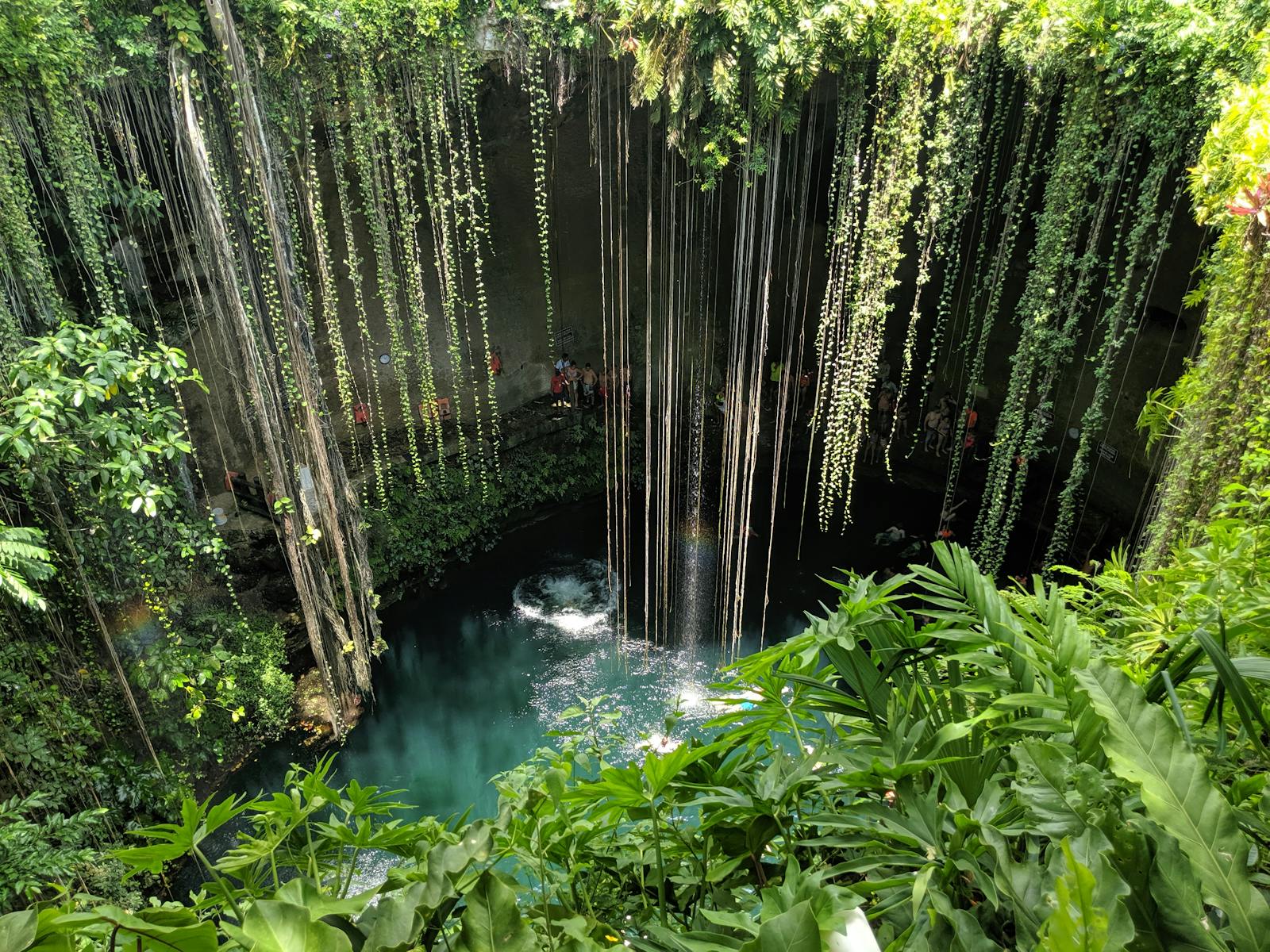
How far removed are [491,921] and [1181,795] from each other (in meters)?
0.61

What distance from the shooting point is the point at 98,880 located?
3.26 meters

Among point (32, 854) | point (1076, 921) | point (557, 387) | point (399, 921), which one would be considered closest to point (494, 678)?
point (32, 854)

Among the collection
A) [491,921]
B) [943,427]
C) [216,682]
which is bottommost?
[216,682]

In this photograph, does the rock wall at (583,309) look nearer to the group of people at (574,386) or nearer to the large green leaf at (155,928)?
the group of people at (574,386)

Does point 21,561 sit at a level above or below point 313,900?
below

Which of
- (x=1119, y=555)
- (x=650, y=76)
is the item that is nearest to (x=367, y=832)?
(x=1119, y=555)

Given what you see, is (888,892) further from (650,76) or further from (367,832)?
(650,76)

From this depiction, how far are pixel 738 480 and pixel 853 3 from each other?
161 inches

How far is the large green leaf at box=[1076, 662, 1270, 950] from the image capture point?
611 mm

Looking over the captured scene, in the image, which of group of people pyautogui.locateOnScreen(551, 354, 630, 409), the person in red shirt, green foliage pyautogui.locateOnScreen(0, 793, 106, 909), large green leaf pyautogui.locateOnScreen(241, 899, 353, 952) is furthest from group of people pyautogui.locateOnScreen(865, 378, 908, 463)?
large green leaf pyautogui.locateOnScreen(241, 899, 353, 952)

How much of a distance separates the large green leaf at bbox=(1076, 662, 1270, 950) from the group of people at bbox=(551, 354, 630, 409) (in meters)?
6.93

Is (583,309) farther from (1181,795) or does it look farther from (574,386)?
(1181,795)

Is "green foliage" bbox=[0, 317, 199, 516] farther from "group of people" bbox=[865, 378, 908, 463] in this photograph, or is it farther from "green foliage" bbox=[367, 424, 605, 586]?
"group of people" bbox=[865, 378, 908, 463]

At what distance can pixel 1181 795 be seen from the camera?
2.17 feet
